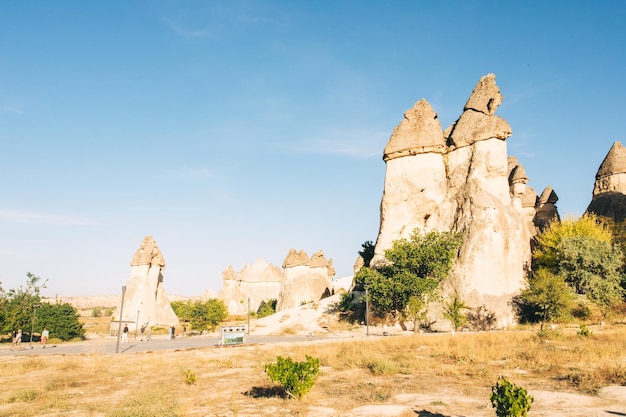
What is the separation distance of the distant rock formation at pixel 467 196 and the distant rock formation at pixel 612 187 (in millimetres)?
9881

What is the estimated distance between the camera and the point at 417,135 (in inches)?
1591

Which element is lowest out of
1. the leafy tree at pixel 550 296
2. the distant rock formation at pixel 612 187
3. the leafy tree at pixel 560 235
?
the leafy tree at pixel 550 296

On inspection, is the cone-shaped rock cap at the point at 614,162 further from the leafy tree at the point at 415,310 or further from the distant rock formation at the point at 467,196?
the leafy tree at the point at 415,310

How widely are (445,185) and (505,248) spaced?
27.3 feet

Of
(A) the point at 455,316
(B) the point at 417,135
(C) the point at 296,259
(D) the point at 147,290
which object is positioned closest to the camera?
(A) the point at 455,316

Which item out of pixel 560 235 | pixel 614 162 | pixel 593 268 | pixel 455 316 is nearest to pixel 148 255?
pixel 455 316

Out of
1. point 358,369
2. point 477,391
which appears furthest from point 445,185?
point 477,391

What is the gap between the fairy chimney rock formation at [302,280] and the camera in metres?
58.8

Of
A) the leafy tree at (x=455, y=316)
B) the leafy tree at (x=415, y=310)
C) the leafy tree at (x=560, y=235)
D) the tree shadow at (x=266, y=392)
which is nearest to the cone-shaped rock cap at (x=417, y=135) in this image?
the leafy tree at (x=560, y=235)

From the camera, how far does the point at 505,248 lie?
33344 millimetres

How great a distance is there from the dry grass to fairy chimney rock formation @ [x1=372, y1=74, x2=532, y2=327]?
13065 millimetres

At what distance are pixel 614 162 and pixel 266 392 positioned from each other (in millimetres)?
46965

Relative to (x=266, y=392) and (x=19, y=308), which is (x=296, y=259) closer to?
(x=19, y=308)

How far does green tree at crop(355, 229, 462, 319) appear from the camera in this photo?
31359 millimetres
